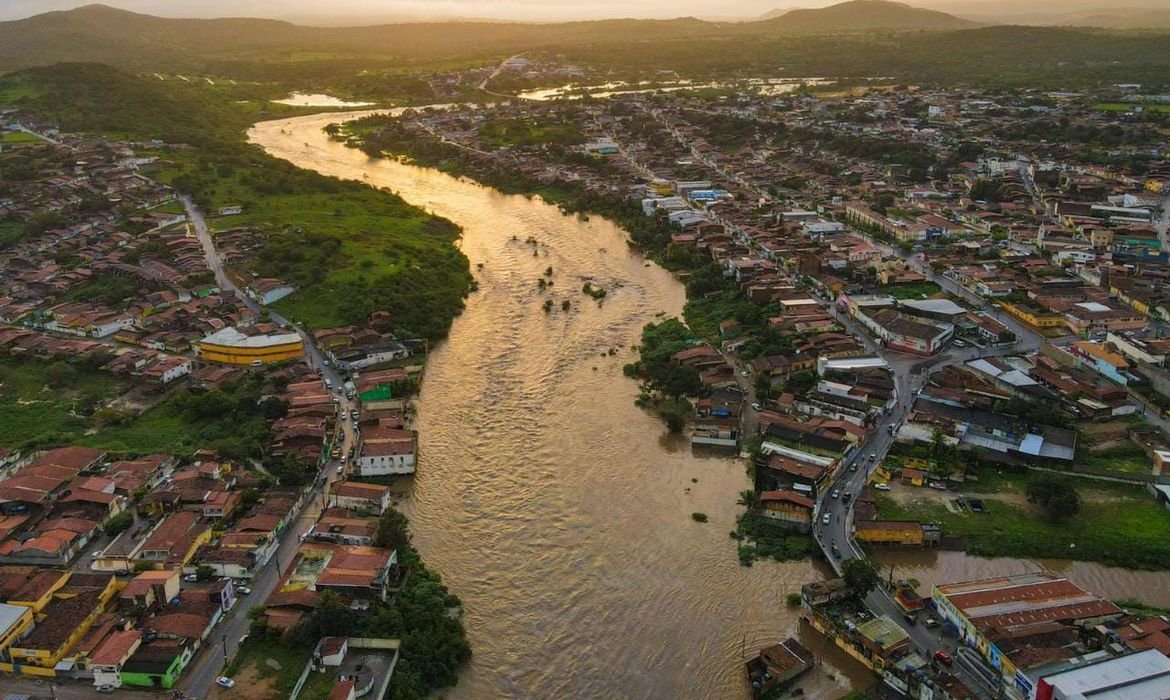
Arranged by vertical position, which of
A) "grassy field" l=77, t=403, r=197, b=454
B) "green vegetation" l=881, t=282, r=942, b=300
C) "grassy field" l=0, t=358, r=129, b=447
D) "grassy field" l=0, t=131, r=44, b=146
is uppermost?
"grassy field" l=0, t=131, r=44, b=146

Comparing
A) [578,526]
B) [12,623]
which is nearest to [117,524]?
→ [12,623]

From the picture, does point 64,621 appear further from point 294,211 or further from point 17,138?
point 17,138

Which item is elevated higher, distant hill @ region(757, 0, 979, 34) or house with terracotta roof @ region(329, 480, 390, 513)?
distant hill @ region(757, 0, 979, 34)

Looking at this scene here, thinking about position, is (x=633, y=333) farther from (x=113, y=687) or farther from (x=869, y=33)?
(x=869, y=33)

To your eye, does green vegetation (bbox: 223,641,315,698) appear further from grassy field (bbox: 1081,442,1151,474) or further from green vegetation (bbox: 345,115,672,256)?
green vegetation (bbox: 345,115,672,256)

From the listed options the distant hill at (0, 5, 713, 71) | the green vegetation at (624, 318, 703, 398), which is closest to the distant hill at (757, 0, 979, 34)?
the distant hill at (0, 5, 713, 71)
